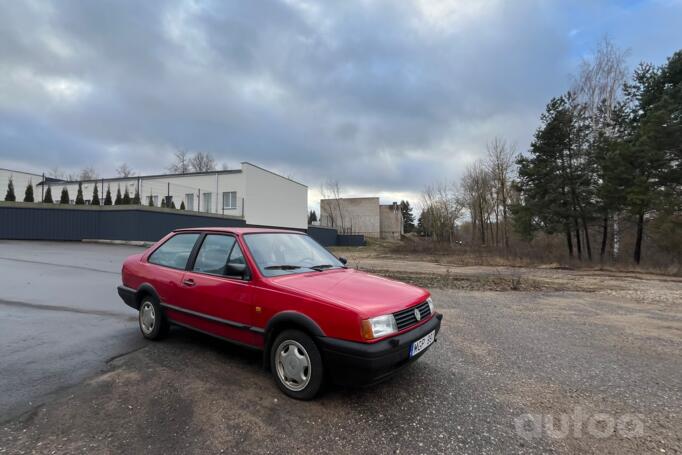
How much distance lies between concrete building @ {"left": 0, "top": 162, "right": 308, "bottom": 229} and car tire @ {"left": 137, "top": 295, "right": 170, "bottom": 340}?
2413 centimetres

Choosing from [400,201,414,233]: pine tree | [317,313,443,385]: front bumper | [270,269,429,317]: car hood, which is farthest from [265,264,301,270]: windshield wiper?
[400,201,414,233]: pine tree

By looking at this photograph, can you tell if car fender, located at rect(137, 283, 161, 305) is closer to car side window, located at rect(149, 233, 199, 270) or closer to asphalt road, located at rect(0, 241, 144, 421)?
car side window, located at rect(149, 233, 199, 270)

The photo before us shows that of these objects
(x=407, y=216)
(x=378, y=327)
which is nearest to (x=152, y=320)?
(x=378, y=327)

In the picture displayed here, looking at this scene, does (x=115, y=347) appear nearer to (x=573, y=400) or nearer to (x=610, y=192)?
(x=573, y=400)

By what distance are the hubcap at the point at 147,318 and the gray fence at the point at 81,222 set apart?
1865cm

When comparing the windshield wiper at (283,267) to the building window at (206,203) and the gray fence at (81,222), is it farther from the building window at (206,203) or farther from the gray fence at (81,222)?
the building window at (206,203)

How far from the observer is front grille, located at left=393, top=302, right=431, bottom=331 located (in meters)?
3.05

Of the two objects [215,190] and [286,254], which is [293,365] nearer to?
[286,254]

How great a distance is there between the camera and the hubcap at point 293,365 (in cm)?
303

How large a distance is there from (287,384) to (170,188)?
27.8 meters

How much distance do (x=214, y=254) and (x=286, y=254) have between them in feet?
2.80

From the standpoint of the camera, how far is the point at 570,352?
457cm

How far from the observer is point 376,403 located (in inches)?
121

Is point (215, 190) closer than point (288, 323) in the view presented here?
No
